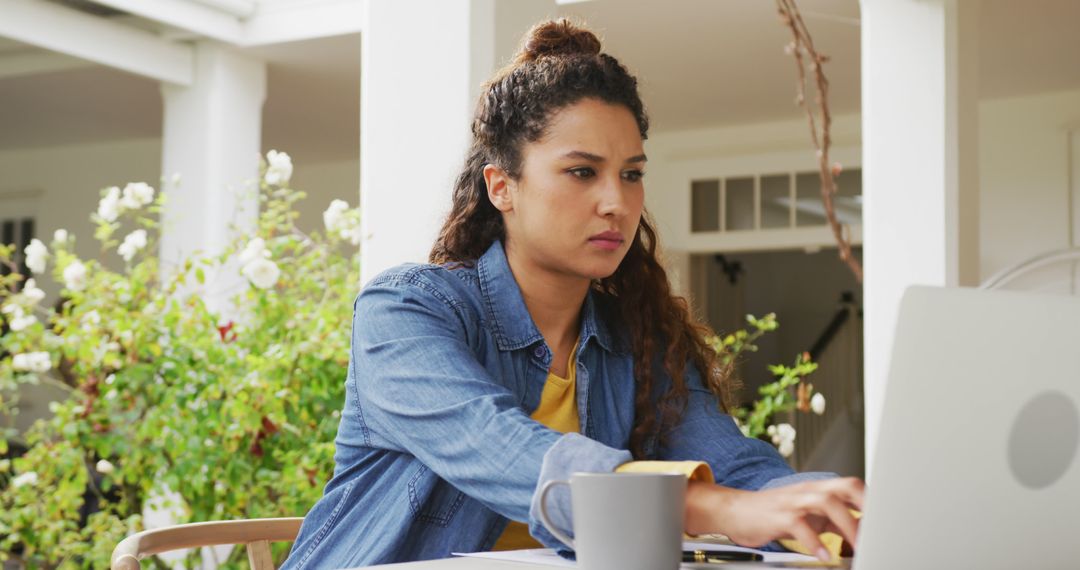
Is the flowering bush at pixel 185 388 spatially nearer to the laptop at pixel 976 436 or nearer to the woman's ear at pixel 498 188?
the woman's ear at pixel 498 188

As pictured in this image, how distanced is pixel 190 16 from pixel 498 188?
16.3 ft

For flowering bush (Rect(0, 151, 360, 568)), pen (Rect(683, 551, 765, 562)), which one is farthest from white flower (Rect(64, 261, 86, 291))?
pen (Rect(683, 551, 765, 562))

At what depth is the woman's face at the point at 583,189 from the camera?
1.64 metres

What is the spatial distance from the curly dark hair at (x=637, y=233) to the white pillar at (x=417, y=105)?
0.43 m

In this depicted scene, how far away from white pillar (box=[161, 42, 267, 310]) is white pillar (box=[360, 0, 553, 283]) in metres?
4.33

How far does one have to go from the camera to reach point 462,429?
4.40 ft

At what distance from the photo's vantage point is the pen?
4.00ft

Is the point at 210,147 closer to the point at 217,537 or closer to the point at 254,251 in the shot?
the point at 254,251

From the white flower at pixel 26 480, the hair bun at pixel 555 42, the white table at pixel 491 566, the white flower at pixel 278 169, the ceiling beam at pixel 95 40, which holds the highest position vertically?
the ceiling beam at pixel 95 40

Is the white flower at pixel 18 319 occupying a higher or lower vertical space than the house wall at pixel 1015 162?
lower

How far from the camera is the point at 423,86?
2.39 m

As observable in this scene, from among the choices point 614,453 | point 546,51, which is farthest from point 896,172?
point 614,453

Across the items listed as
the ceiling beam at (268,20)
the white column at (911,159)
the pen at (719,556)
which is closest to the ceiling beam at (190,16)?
the ceiling beam at (268,20)

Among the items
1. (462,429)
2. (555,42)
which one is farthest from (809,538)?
(555,42)
